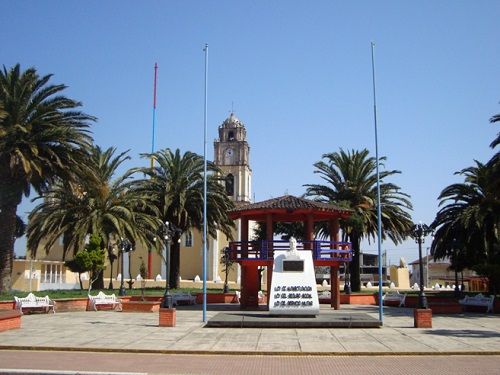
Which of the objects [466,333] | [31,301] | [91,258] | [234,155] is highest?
[234,155]

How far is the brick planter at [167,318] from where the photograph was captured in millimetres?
20422

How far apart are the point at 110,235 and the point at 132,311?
437 inches

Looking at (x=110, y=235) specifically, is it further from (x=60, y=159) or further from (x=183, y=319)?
(x=183, y=319)

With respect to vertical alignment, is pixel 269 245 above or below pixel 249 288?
above

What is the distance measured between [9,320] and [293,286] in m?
10.5

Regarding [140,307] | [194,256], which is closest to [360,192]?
[140,307]

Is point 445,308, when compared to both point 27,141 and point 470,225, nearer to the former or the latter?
point 470,225

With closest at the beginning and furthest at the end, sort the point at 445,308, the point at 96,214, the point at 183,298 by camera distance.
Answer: the point at 445,308 < the point at 183,298 < the point at 96,214

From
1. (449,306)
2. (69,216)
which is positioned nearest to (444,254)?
(449,306)

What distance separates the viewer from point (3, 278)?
29438 mm

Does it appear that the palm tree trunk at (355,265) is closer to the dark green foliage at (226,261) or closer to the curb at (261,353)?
the dark green foliage at (226,261)

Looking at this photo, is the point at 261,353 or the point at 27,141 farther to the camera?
the point at 27,141

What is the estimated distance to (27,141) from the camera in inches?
1144

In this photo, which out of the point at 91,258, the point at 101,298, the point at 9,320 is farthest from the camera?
the point at 91,258
